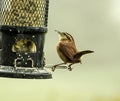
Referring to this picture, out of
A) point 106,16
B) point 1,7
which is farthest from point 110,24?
point 1,7

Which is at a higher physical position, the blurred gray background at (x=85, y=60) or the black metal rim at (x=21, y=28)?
the black metal rim at (x=21, y=28)

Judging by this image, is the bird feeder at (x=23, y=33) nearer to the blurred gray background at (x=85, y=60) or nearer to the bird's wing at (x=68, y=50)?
the bird's wing at (x=68, y=50)

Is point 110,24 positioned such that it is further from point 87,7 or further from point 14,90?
point 14,90

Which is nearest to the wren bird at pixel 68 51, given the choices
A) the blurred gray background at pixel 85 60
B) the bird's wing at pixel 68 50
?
the bird's wing at pixel 68 50

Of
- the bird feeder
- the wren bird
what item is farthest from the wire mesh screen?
the wren bird

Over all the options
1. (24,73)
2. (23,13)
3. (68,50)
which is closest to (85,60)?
(68,50)

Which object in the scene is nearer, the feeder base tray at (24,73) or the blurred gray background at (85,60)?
the feeder base tray at (24,73)

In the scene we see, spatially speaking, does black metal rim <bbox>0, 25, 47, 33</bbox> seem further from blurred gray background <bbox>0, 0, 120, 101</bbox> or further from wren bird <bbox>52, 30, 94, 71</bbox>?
blurred gray background <bbox>0, 0, 120, 101</bbox>
